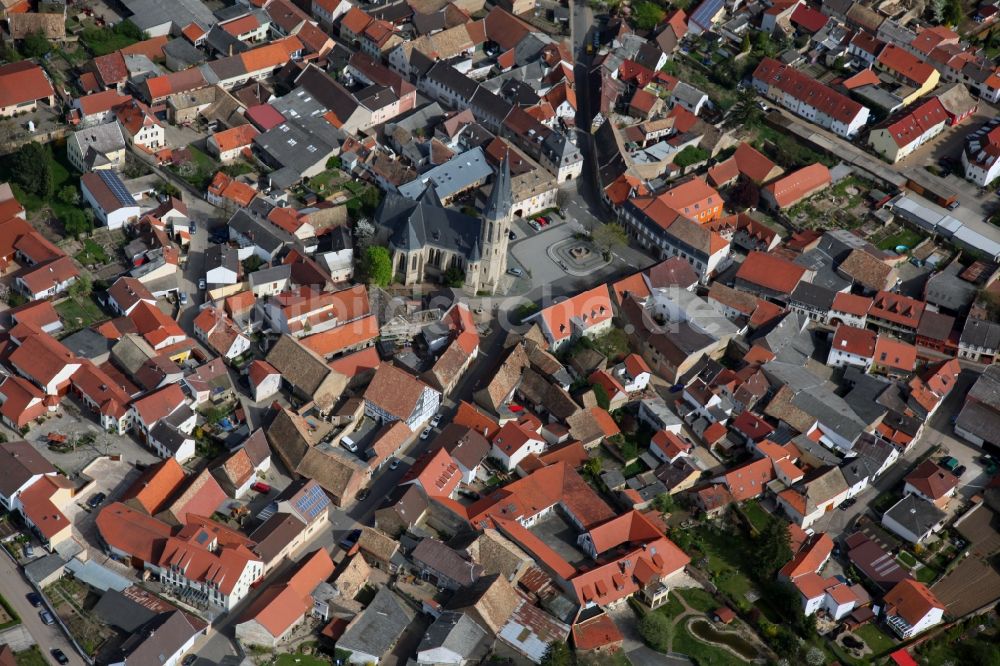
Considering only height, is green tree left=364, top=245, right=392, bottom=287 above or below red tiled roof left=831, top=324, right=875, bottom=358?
above

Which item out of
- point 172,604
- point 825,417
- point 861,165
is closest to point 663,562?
point 825,417

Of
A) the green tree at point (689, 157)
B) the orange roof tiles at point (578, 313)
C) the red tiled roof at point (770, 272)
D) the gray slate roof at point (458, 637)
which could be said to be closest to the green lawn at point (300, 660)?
the gray slate roof at point (458, 637)

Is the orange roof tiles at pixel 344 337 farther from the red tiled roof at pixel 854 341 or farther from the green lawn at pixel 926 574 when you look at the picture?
the green lawn at pixel 926 574

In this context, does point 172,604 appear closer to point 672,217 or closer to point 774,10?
point 672,217

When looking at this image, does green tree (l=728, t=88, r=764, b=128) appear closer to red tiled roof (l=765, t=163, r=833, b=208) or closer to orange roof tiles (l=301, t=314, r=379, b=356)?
red tiled roof (l=765, t=163, r=833, b=208)

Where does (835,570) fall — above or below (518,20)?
below

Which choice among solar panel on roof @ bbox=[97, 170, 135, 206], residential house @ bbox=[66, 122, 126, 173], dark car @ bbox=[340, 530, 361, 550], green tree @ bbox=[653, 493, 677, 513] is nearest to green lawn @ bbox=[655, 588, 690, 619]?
green tree @ bbox=[653, 493, 677, 513]

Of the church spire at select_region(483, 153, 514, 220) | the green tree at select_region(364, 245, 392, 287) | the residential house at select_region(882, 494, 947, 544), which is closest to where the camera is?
the residential house at select_region(882, 494, 947, 544)
